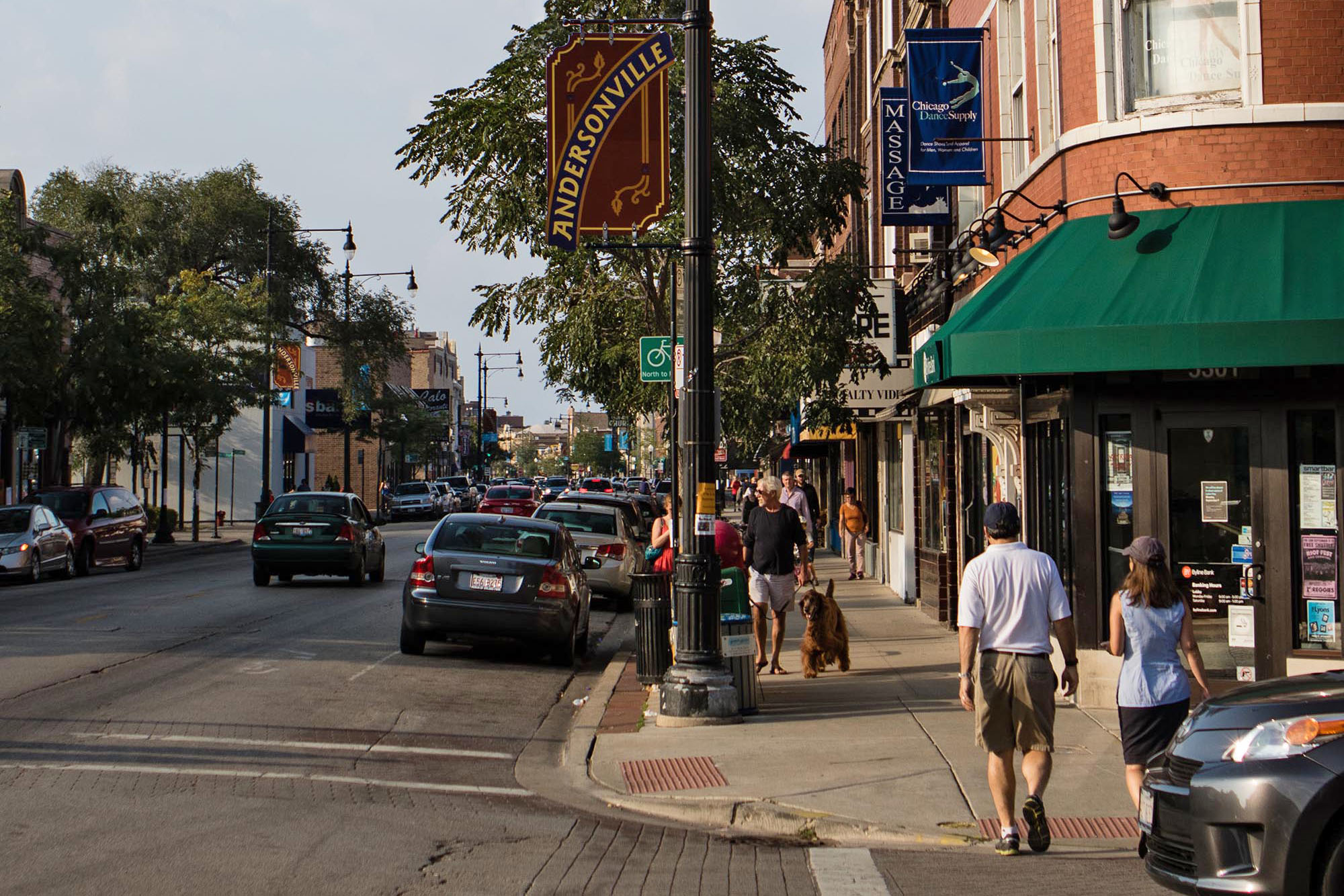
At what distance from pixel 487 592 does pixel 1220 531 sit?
714 cm

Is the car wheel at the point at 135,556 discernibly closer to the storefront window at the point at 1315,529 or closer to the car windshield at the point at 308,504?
the car windshield at the point at 308,504

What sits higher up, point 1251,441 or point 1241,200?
point 1241,200

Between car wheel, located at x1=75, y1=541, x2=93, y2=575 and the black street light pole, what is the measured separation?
1996 cm

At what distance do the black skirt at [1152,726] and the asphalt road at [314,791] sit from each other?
635 mm

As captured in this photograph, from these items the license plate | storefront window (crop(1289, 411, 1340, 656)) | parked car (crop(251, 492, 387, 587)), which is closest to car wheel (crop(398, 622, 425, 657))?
the license plate

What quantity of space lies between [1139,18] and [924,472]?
10.0 meters

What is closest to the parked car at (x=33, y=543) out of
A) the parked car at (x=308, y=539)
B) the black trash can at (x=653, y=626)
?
the parked car at (x=308, y=539)

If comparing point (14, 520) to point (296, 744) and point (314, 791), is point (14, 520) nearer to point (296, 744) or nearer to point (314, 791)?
point (296, 744)

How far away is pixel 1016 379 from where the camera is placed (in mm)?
13617

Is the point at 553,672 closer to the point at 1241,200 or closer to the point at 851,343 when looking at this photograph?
the point at 851,343

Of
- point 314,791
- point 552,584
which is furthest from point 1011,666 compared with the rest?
point 552,584

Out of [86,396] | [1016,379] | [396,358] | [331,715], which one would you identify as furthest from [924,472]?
[396,358]

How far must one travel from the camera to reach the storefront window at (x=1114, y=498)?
11.8 metres

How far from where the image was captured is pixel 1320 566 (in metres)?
10.9
